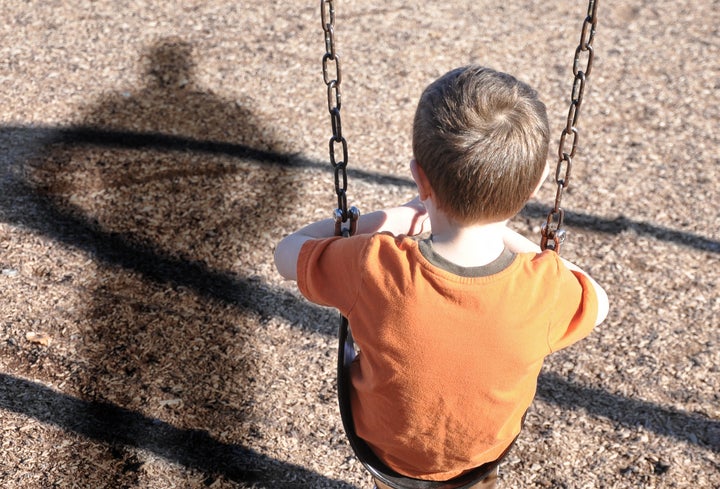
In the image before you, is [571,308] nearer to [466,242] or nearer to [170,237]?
[466,242]

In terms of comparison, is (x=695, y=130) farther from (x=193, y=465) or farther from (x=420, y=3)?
(x=193, y=465)

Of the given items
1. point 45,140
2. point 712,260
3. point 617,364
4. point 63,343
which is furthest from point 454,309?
point 45,140

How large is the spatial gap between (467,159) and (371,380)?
55 cm

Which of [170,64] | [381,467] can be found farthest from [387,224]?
[170,64]

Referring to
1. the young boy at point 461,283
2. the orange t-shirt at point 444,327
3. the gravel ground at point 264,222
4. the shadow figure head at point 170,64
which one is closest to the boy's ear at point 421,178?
the young boy at point 461,283

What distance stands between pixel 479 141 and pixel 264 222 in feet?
8.06

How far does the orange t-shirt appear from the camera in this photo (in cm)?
169

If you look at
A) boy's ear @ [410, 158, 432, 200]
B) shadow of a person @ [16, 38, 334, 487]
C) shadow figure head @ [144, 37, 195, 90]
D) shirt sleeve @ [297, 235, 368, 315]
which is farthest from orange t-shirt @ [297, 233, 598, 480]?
shadow figure head @ [144, 37, 195, 90]

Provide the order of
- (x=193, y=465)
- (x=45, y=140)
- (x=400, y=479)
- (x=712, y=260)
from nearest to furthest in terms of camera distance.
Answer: (x=400, y=479)
(x=193, y=465)
(x=712, y=260)
(x=45, y=140)

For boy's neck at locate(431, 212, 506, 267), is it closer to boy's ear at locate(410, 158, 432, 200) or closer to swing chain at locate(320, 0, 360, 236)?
boy's ear at locate(410, 158, 432, 200)

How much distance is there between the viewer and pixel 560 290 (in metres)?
1.78

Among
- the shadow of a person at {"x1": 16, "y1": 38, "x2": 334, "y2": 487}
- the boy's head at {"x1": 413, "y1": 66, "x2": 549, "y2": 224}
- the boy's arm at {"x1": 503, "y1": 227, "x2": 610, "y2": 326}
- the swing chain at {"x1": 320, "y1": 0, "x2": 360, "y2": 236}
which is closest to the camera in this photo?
the boy's head at {"x1": 413, "y1": 66, "x2": 549, "y2": 224}

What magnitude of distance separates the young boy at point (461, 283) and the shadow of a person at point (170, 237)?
1.20 metres

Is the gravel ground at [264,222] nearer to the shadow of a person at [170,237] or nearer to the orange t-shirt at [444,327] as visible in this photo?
the shadow of a person at [170,237]
